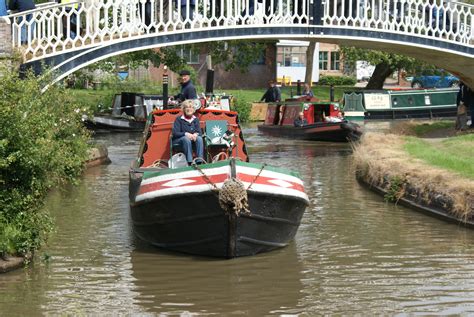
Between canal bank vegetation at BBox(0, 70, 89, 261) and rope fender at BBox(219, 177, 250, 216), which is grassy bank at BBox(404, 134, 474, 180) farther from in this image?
canal bank vegetation at BBox(0, 70, 89, 261)

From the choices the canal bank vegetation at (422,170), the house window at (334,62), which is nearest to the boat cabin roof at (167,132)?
the canal bank vegetation at (422,170)

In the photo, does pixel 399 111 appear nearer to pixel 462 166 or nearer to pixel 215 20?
pixel 215 20

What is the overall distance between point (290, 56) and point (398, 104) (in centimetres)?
2700

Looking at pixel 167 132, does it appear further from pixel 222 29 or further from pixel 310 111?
pixel 310 111

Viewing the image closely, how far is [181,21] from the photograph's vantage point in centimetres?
2470

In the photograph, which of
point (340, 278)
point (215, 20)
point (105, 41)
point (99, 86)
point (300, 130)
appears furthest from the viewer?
point (99, 86)

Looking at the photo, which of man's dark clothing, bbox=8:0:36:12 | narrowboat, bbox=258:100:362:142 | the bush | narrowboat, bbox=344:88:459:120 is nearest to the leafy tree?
narrowboat, bbox=344:88:459:120

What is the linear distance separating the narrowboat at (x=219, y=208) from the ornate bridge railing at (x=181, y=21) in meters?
7.64

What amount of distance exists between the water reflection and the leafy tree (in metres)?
40.1

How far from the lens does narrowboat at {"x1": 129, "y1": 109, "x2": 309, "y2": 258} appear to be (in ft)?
Answer: 44.8

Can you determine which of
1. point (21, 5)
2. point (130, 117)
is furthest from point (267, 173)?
point (130, 117)

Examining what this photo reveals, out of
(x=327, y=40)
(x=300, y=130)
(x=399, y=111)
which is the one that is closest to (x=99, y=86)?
(x=399, y=111)

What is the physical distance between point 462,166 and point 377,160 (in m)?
3.15

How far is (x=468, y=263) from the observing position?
1416 cm
